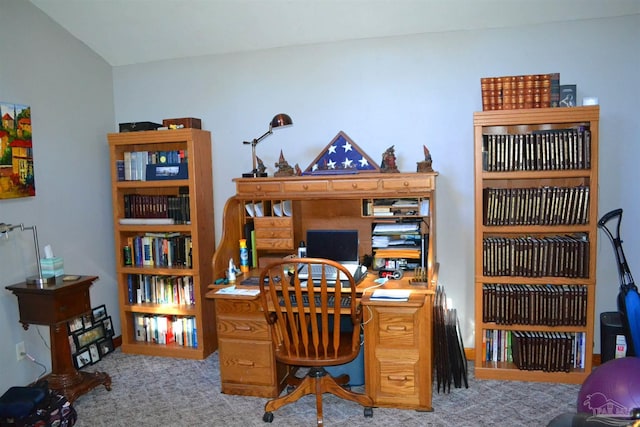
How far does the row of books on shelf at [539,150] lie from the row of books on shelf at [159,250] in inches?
88.2

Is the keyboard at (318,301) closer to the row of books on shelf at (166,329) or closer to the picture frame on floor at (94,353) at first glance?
the row of books on shelf at (166,329)

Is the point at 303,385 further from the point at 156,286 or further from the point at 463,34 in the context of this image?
the point at 463,34

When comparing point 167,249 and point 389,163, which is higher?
point 389,163

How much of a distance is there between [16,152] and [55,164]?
353 mm

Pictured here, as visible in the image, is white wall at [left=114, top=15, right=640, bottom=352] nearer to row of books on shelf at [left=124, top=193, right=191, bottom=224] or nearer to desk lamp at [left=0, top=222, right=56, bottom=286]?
row of books on shelf at [left=124, top=193, right=191, bottom=224]

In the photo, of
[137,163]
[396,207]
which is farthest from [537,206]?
[137,163]

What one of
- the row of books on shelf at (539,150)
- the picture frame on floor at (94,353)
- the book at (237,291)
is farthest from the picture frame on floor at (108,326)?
the row of books on shelf at (539,150)

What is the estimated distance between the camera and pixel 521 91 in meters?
3.04

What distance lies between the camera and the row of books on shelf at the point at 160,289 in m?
3.88

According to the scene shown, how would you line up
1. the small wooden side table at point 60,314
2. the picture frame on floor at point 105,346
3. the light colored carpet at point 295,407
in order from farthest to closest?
1. the picture frame on floor at point 105,346
2. the small wooden side table at point 60,314
3. the light colored carpet at point 295,407

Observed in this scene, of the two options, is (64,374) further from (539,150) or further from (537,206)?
(539,150)

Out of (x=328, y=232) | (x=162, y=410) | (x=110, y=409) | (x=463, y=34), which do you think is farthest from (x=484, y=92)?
(x=110, y=409)

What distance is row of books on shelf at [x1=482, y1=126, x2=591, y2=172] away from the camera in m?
3.02

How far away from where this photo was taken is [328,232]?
11.1 feet
